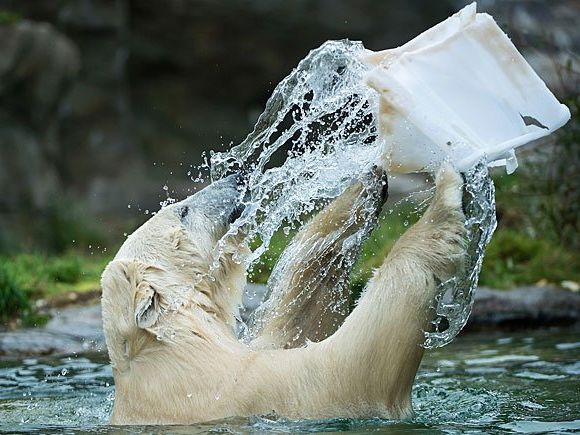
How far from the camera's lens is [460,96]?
3.40 m

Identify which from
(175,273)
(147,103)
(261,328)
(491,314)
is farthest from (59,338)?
(147,103)

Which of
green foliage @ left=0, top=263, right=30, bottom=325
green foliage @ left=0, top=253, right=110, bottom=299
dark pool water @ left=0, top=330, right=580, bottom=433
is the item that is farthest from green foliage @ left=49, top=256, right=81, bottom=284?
dark pool water @ left=0, top=330, right=580, bottom=433

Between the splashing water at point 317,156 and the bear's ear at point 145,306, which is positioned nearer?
the bear's ear at point 145,306

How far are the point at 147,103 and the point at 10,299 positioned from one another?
706 centimetres

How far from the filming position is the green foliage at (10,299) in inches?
252

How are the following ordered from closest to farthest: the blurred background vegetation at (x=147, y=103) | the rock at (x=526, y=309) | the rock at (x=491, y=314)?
the rock at (x=491, y=314) → the rock at (x=526, y=309) → the blurred background vegetation at (x=147, y=103)

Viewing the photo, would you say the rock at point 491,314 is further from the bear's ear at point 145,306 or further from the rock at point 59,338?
the bear's ear at point 145,306

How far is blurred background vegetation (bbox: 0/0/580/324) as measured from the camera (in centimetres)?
778

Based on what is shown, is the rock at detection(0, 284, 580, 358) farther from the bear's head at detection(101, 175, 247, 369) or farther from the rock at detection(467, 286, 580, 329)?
the bear's head at detection(101, 175, 247, 369)

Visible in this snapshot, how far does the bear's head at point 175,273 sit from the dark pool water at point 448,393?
1.14 feet

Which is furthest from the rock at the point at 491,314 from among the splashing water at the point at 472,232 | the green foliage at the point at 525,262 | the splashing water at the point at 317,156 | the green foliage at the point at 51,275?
the splashing water at the point at 472,232

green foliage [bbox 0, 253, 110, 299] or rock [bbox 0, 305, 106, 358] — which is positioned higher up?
green foliage [bbox 0, 253, 110, 299]

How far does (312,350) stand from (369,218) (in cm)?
59

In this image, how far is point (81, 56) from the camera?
39.7ft
